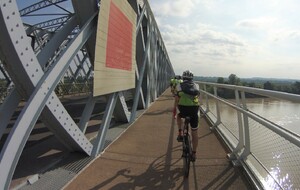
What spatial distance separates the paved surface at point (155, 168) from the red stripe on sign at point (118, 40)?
1.68m

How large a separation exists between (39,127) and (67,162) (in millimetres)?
4233

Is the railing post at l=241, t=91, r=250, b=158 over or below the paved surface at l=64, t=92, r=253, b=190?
over

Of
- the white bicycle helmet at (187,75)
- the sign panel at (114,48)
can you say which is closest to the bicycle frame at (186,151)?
the white bicycle helmet at (187,75)

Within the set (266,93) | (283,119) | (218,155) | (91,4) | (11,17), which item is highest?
(91,4)

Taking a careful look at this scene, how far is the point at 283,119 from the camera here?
153 inches

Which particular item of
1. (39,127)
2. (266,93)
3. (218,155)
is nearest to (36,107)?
(266,93)

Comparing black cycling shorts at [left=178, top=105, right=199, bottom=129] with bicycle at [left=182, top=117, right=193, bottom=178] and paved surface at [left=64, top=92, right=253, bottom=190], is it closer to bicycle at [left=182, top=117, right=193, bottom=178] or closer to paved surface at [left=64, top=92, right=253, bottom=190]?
bicycle at [left=182, top=117, right=193, bottom=178]

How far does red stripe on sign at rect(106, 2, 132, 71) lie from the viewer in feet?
19.6

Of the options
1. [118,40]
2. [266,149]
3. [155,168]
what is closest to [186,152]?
[155,168]

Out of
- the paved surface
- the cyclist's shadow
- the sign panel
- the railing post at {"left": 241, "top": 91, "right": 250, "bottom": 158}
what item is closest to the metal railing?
the railing post at {"left": 241, "top": 91, "right": 250, "bottom": 158}

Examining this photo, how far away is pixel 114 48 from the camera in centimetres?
630

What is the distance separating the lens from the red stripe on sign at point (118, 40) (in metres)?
5.99

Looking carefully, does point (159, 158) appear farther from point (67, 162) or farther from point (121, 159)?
point (67, 162)

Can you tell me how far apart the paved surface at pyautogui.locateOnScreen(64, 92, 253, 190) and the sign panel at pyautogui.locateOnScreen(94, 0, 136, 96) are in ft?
3.87
